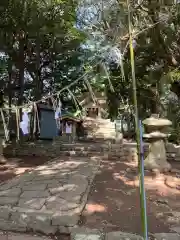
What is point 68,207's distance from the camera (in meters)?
4.36

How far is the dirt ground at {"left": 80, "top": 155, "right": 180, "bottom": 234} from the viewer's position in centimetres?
396

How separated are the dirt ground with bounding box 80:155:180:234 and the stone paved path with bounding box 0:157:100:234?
0.21m

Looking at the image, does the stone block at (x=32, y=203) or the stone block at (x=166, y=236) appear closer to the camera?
the stone block at (x=166, y=236)

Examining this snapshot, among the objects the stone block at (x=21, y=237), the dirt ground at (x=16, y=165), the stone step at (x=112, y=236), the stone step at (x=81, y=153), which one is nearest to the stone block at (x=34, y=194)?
the stone block at (x=21, y=237)

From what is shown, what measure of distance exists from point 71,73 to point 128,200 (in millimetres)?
9086

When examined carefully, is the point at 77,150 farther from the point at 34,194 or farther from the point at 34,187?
the point at 34,194

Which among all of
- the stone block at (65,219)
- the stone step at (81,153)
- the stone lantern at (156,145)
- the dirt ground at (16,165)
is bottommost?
the stone block at (65,219)

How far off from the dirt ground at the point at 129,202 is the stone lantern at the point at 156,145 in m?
0.32

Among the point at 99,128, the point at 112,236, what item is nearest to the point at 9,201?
the point at 112,236

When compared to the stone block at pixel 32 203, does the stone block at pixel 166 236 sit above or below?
below

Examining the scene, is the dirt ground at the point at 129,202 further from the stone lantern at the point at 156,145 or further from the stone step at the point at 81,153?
the stone step at the point at 81,153

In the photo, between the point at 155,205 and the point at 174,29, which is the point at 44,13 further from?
the point at 155,205

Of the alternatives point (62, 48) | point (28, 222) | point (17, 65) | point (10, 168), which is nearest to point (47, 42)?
point (62, 48)

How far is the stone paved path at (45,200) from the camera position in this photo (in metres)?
3.91
